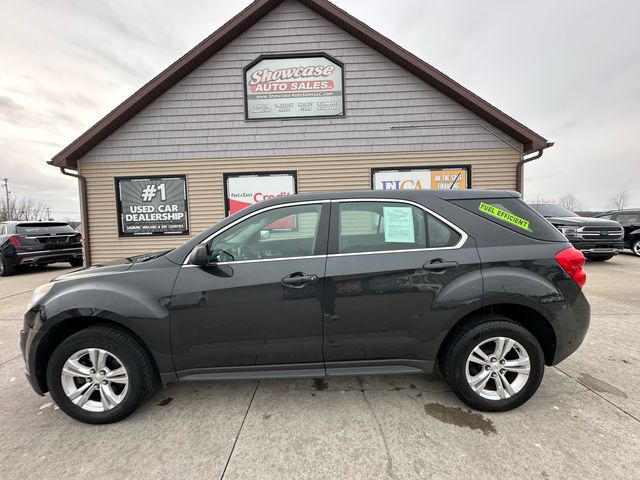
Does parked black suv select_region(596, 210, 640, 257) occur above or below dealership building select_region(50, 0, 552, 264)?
below

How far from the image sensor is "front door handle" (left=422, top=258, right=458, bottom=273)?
2254 mm

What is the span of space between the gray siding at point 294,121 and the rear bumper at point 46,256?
3.33 metres

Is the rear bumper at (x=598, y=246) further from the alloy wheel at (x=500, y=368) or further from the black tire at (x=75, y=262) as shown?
the black tire at (x=75, y=262)

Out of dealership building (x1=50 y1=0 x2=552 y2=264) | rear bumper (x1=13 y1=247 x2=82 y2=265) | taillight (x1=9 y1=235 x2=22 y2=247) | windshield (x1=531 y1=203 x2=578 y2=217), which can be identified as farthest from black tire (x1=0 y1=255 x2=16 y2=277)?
windshield (x1=531 y1=203 x2=578 y2=217)

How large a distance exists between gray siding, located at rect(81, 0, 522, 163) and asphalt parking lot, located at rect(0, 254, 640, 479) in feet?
19.8

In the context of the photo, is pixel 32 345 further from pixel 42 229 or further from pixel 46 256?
pixel 42 229

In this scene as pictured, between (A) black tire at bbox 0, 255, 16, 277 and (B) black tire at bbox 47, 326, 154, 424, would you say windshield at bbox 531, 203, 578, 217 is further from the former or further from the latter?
(A) black tire at bbox 0, 255, 16, 277

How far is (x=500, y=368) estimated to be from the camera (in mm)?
2311

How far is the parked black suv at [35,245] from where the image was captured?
8555 millimetres

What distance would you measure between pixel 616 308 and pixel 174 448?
6.01 metres

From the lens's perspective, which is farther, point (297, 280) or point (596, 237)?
point (596, 237)

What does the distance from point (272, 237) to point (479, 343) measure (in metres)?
1.79

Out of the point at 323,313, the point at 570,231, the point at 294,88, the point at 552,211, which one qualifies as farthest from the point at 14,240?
the point at 552,211

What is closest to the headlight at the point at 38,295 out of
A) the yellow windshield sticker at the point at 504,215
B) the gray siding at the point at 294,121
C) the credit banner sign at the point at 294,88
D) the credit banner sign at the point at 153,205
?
the yellow windshield sticker at the point at 504,215
